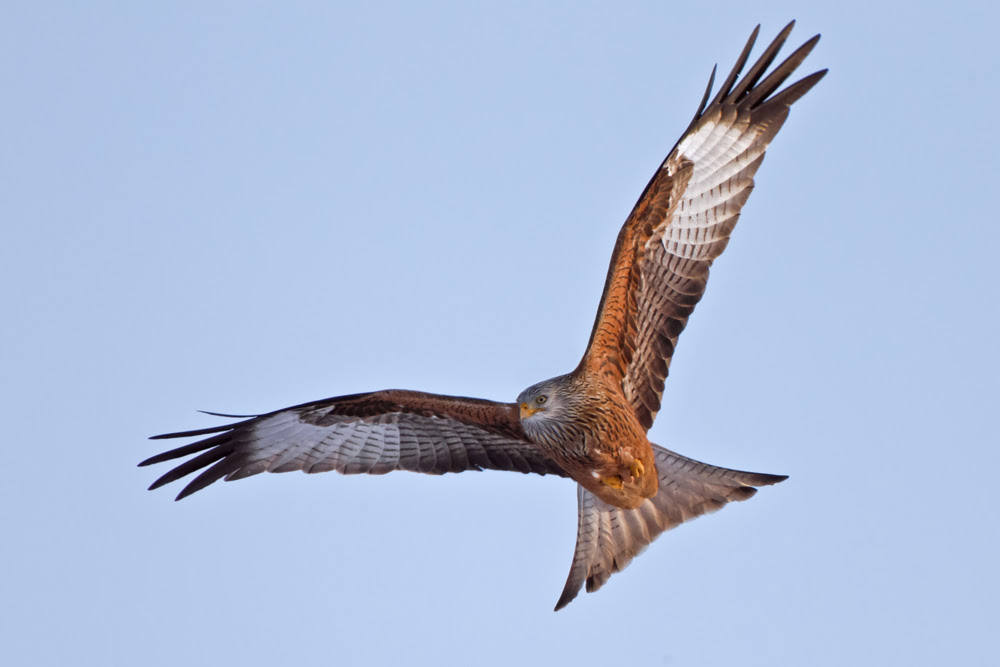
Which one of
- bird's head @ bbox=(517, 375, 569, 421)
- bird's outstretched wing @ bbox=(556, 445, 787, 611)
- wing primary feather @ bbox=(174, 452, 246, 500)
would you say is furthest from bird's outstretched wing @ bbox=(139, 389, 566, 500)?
bird's head @ bbox=(517, 375, 569, 421)

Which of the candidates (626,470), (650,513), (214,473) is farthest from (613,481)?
(214,473)

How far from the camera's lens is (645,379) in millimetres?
10117

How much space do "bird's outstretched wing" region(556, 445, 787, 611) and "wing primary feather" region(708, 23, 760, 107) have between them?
3.02 m

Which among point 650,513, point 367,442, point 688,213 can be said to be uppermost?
point 688,213

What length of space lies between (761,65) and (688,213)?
1.36 meters

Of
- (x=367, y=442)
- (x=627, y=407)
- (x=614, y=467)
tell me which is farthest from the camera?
(x=367, y=442)

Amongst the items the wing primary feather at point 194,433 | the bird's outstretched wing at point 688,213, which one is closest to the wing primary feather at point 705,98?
the bird's outstretched wing at point 688,213

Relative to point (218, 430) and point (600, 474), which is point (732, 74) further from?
point (218, 430)

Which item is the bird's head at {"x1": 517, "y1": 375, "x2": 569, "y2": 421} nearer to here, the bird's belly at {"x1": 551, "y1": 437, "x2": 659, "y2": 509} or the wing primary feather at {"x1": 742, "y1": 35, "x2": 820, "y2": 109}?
the bird's belly at {"x1": 551, "y1": 437, "x2": 659, "y2": 509}

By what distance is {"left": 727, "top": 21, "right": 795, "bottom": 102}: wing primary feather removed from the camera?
9844mm

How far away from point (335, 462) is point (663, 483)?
2886 millimetres

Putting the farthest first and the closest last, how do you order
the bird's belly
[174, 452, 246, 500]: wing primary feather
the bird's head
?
1. [174, 452, 246, 500]: wing primary feather
2. the bird's head
3. the bird's belly

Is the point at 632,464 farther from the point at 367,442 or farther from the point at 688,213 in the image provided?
the point at 367,442

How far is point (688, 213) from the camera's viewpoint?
10.2m
